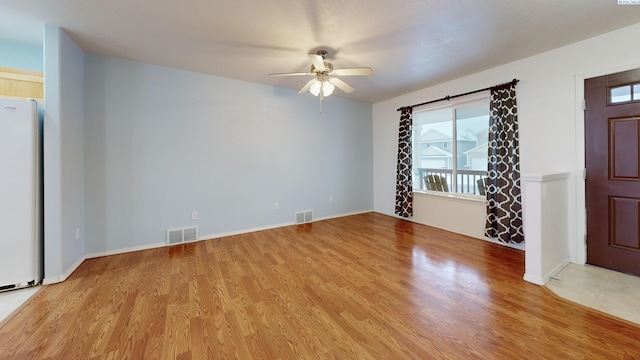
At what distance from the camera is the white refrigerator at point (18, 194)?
2262mm

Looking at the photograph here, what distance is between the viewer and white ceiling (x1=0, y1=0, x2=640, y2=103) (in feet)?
7.00

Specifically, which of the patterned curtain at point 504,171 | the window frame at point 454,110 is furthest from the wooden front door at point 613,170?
the window frame at point 454,110

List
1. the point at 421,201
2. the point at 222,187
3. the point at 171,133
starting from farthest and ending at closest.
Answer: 1. the point at 421,201
2. the point at 222,187
3. the point at 171,133

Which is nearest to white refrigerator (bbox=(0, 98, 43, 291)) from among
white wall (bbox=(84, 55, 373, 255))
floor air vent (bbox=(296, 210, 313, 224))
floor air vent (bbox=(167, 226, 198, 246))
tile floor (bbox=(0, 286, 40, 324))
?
tile floor (bbox=(0, 286, 40, 324))

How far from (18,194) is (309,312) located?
2.95m

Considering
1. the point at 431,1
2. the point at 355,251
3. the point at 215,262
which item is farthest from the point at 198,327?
the point at 431,1

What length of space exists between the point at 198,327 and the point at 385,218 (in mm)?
4061

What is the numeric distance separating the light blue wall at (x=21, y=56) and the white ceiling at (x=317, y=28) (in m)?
0.14

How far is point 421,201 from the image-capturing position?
4.71 m

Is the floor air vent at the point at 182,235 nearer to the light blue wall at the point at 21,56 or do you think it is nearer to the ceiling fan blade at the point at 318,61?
the light blue wall at the point at 21,56

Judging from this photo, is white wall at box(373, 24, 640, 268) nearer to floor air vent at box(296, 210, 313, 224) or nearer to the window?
the window

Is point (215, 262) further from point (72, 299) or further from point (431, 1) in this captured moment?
point (431, 1)

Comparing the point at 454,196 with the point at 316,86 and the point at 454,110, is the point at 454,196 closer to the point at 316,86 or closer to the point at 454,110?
the point at 454,110

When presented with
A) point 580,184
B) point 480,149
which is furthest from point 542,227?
point 480,149
